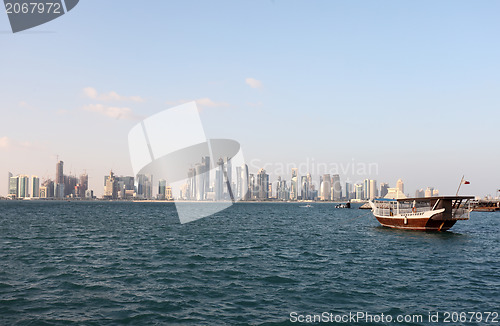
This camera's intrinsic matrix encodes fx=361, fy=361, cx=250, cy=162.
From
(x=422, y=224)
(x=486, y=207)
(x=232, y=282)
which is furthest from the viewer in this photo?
(x=486, y=207)

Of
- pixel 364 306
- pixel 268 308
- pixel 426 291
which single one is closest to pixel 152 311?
pixel 268 308

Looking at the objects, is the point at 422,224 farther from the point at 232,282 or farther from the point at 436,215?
the point at 232,282

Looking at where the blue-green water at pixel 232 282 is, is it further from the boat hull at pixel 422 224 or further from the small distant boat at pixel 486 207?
the small distant boat at pixel 486 207

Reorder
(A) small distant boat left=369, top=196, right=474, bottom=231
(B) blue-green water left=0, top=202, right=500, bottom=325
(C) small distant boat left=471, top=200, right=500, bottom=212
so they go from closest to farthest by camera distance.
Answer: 1. (B) blue-green water left=0, top=202, right=500, bottom=325
2. (A) small distant boat left=369, top=196, right=474, bottom=231
3. (C) small distant boat left=471, top=200, right=500, bottom=212

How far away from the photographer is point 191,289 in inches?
903

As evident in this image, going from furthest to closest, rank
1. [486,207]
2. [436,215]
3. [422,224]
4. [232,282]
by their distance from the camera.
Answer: [486,207]
[422,224]
[436,215]
[232,282]

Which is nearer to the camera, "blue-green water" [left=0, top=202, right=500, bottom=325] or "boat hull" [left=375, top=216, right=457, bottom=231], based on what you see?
"blue-green water" [left=0, top=202, right=500, bottom=325]

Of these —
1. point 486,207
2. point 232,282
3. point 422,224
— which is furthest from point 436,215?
point 486,207

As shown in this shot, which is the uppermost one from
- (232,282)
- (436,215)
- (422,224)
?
(436,215)

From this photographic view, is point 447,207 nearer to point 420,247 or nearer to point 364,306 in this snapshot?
point 420,247

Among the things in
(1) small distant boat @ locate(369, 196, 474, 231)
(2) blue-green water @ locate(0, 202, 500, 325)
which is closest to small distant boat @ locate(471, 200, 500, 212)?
(1) small distant boat @ locate(369, 196, 474, 231)

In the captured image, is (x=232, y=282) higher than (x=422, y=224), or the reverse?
(x=422, y=224)

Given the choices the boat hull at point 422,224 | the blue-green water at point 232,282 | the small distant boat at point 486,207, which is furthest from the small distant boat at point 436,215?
the small distant boat at point 486,207

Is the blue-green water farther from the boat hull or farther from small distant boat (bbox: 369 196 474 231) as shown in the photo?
the boat hull
